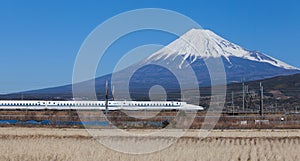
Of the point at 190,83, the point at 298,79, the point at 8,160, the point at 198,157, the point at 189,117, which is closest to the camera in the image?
the point at 8,160

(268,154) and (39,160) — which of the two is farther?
(268,154)

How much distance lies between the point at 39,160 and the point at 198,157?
3.80 meters

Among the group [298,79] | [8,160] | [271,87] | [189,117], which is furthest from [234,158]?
[298,79]

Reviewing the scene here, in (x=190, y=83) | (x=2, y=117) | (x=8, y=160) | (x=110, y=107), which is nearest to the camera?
(x=8, y=160)

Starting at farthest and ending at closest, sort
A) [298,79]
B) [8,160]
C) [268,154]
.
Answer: [298,79], [268,154], [8,160]

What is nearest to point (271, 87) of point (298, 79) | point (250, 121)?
point (298, 79)

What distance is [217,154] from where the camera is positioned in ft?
47.7

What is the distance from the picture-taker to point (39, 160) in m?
12.9

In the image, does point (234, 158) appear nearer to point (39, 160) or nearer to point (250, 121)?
point (39, 160)

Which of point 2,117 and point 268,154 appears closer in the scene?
point 268,154

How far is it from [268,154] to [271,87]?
130m

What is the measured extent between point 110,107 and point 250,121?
88.4 feet

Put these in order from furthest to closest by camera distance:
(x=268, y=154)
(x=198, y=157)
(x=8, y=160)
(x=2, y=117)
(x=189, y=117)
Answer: (x=2, y=117) → (x=189, y=117) → (x=268, y=154) → (x=198, y=157) → (x=8, y=160)

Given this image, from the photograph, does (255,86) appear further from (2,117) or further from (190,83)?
(2,117)
